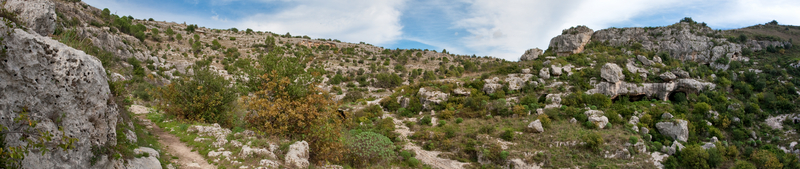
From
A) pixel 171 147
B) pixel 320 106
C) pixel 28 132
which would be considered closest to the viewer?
pixel 28 132

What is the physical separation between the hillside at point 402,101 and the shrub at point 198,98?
7 cm

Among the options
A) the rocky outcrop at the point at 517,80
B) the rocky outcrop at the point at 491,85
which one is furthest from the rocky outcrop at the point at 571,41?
the rocky outcrop at the point at 491,85

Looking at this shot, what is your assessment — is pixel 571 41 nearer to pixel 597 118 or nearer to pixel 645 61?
pixel 645 61

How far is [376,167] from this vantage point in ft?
50.1

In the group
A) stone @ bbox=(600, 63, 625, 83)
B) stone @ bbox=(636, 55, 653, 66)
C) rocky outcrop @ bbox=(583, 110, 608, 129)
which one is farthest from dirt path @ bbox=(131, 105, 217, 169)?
stone @ bbox=(636, 55, 653, 66)

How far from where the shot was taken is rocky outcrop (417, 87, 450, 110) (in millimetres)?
34625

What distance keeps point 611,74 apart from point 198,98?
1499 inches

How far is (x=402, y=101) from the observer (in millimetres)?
36094

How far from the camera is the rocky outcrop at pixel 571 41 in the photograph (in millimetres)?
48719

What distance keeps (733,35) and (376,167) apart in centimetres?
6344

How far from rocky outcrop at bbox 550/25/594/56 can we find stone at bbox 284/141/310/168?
160 ft

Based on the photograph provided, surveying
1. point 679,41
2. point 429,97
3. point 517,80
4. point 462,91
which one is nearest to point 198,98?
point 429,97

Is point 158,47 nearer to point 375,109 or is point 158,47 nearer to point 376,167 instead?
point 375,109

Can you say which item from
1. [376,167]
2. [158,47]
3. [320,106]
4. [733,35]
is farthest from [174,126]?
[733,35]
